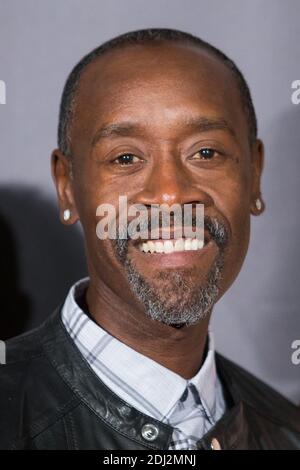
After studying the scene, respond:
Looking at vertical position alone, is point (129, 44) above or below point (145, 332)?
above

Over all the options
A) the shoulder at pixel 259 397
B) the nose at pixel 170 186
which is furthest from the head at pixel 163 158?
the shoulder at pixel 259 397

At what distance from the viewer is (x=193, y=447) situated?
3.60 feet

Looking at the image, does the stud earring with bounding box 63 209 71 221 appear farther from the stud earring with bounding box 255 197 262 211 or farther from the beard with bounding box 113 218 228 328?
the stud earring with bounding box 255 197 262 211

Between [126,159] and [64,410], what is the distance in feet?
1.22

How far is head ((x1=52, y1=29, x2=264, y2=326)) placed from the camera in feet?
3.55

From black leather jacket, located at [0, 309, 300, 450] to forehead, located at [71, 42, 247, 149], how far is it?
33 cm

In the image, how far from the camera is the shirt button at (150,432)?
1.05 meters

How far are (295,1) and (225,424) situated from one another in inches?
33.6

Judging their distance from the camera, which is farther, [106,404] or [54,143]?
[54,143]

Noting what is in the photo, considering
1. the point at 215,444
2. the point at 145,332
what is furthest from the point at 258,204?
the point at 215,444

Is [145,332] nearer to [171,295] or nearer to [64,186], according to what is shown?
[171,295]

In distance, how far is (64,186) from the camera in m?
1.24
